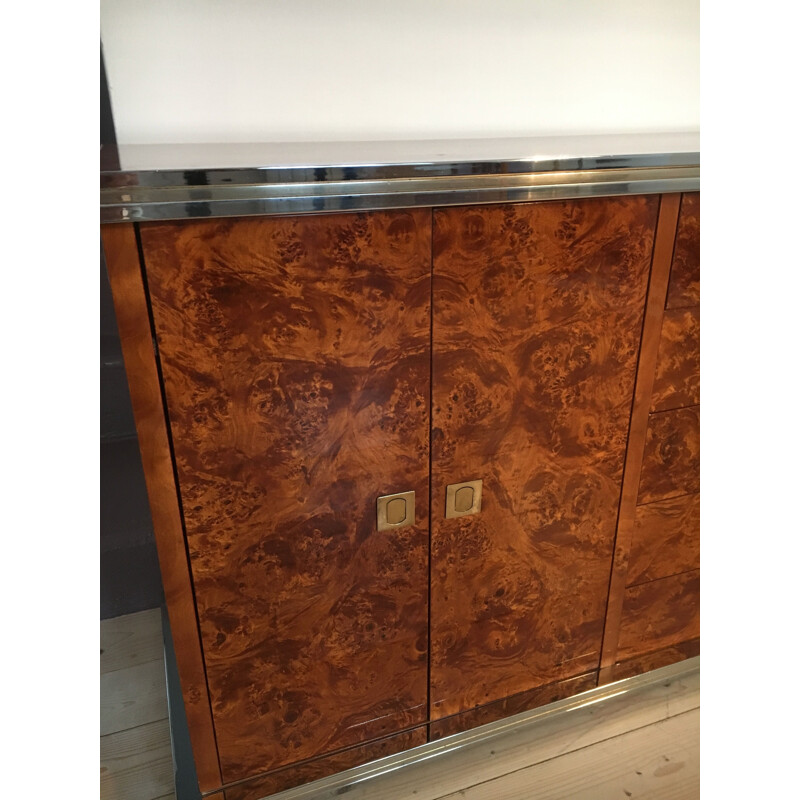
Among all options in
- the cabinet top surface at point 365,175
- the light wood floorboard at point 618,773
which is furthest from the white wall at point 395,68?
the light wood floorboard at point 618,773

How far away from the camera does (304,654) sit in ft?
3.60

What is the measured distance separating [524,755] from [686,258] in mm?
957

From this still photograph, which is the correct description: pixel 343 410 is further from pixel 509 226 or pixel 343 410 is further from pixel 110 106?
pixel 110 106

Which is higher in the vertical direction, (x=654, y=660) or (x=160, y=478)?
(x=160, y=478)

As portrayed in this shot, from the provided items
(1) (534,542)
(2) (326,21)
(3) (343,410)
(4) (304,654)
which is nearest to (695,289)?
(1) (534,542)

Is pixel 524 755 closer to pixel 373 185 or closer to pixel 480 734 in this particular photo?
pixel 480 734

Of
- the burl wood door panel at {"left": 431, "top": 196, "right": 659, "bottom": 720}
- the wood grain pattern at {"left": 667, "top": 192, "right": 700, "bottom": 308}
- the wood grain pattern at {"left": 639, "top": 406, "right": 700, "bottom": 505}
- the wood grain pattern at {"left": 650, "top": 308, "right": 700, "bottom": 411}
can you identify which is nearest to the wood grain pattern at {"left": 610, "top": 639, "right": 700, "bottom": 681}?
the burl wood door panel at {"left": 431, "top": 196, "right": 659, "bottom": 720}

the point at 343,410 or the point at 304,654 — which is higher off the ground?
the point at 343,410

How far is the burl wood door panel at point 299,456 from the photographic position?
867mm

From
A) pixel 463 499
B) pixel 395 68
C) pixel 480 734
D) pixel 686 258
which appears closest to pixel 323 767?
pixel 480 734

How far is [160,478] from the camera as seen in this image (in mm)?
923

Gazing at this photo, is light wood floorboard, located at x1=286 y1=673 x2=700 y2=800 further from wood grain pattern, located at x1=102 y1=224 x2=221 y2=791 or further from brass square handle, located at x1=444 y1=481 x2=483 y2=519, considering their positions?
brass square handle, located at x1=444 y1=481 x2=483 y2=519

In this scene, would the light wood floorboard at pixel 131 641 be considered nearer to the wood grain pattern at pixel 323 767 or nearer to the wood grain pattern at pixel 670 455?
the wood grain pattern at pixel 323 767
